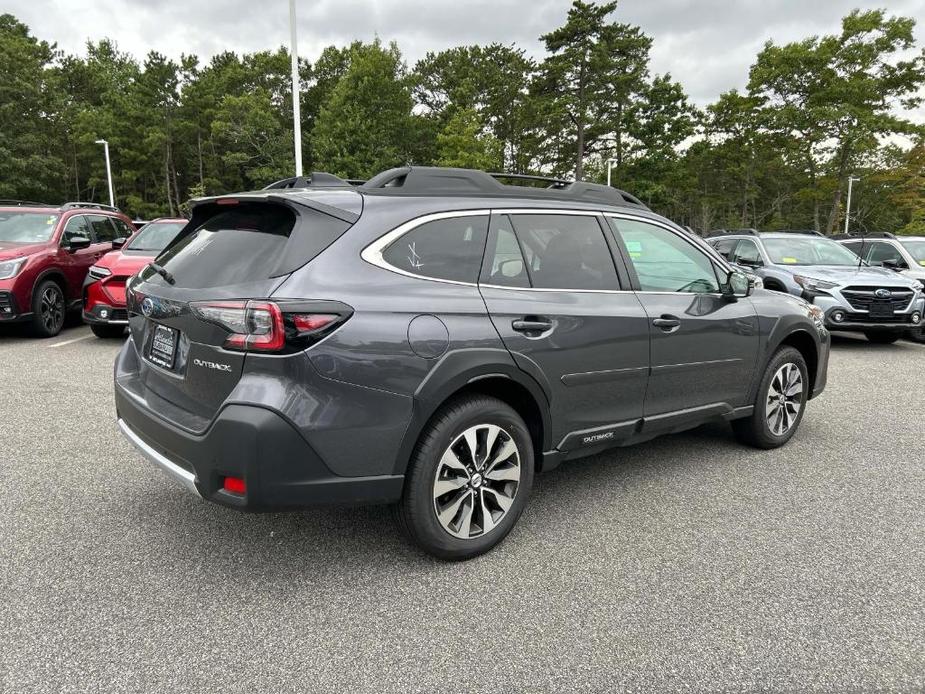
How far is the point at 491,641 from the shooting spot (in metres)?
2.39

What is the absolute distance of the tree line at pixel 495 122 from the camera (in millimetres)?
30656

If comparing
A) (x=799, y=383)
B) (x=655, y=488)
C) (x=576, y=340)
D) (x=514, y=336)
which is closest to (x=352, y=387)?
(x=514, y=336)

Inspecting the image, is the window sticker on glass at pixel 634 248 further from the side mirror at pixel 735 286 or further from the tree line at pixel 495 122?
the tree line at pixel 495 122

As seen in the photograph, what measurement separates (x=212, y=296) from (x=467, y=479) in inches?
52.6

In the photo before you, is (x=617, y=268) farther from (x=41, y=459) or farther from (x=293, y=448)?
(x=41, y=459)

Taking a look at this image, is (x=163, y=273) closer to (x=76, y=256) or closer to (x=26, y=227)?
(x=76, y=256)

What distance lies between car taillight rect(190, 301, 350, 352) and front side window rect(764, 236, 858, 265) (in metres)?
9.45

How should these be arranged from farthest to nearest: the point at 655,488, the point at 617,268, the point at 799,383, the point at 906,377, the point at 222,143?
the point at 222,143 < the point at 906,377 < the point at 799,383 < the point at 655,488 < the point at 617,268

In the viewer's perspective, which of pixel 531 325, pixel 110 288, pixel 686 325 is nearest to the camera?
pixel 531 325

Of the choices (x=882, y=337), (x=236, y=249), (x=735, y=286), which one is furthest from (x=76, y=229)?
(x=882, y=337)

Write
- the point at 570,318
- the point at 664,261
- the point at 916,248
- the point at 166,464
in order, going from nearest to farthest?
the point at 166,464 < the point at 570,318 < the point at 664,261 < the point at 916,248

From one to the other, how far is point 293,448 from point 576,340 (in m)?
1.48

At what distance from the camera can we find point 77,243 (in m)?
9.31

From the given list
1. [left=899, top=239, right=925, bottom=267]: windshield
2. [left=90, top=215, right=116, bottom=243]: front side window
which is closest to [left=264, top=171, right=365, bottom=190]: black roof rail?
[left=90, top=215, right=116, bottom=243]: front side window
